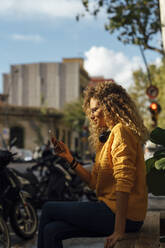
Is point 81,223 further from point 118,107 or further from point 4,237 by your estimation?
point 4,237

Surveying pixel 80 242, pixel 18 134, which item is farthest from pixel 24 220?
pixel 18 134

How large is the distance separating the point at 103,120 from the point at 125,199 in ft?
2.02

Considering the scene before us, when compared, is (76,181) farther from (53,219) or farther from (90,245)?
(53,219)

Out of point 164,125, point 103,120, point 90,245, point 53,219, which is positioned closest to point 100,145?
point 103,120

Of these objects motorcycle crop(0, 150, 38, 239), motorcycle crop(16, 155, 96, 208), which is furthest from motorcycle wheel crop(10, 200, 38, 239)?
motorcycle crop(16, 155, 96, 208)

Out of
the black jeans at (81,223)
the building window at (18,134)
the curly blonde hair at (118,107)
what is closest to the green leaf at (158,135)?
the curly blonde hair at (118,107)

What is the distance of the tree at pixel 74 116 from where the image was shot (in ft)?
195

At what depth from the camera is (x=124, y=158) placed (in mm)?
2695

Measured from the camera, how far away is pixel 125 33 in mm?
16031

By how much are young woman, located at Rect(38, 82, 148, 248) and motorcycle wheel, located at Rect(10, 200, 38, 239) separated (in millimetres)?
3460

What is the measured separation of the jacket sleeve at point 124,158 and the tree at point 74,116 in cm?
5613

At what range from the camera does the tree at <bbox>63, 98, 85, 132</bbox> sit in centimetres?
5953

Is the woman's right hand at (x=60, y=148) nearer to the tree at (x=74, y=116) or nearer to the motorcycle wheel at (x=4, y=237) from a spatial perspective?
the motorcycle wheel at (x=4, y=237)

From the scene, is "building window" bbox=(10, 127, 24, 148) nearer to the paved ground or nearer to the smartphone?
the paved ground
